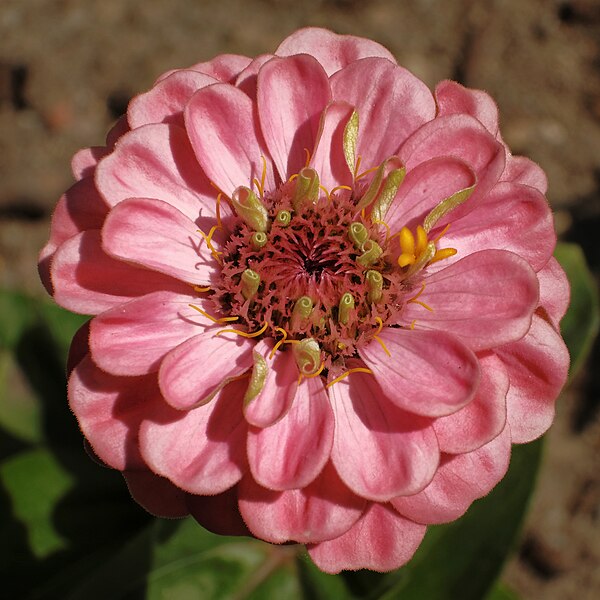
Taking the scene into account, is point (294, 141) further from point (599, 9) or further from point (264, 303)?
point (599, 9)

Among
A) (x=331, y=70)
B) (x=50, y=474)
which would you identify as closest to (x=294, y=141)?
(x=331, y=70)

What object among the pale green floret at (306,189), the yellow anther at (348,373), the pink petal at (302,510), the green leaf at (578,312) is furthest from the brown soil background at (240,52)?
the pink petal at (302,510)

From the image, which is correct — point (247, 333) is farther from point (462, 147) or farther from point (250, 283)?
point (462, 147)

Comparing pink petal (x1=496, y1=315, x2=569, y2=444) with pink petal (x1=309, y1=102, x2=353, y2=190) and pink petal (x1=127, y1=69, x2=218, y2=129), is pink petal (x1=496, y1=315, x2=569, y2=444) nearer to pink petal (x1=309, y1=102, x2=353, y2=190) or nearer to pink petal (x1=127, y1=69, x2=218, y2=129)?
pink petal (x1=309, y1=102, x2=353, y2=190)

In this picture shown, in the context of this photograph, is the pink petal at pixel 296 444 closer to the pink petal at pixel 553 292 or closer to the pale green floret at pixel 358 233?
the pale green floret at pixel 358 233

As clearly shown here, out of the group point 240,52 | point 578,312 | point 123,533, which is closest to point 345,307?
→ point 578,312

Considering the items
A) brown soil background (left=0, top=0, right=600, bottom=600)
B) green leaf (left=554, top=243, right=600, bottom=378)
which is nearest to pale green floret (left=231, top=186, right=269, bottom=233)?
green leaf (left=554, top=243, right=600, bottom=378)
